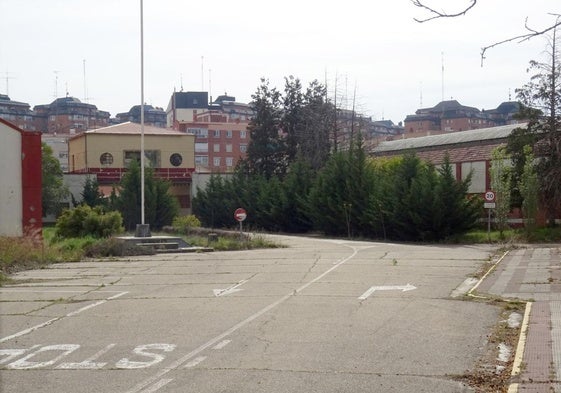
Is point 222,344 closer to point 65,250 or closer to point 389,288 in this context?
point 389,288

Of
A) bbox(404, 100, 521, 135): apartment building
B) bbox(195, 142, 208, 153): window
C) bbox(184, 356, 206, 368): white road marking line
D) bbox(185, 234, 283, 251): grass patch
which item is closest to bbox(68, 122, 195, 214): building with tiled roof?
bbox(185, 234, 283, 251): grass patch

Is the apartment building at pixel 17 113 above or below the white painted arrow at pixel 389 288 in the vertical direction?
above

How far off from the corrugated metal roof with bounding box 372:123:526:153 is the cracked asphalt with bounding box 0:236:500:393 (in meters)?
37.1

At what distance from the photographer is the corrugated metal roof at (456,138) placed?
196 ft

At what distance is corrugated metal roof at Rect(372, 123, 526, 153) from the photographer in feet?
196

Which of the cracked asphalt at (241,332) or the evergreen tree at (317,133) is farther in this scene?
the evergreen tree at (317,133)

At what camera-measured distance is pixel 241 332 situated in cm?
1310

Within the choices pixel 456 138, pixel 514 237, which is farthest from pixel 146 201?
pixel 514 237

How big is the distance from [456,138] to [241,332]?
5396cm

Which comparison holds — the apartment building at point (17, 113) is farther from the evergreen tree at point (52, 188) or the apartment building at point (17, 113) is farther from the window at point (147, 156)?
the evergreen tree at point (52, 188)

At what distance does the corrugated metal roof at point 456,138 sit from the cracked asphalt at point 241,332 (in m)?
37.1

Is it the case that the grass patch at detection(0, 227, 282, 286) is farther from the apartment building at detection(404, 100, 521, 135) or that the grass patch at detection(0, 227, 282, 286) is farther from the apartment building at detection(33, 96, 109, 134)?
the apartment building at detection(33, 96, 109, 134)

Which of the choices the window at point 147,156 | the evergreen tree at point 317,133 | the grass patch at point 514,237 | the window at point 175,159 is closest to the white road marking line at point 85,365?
the grass patch at point 514,237

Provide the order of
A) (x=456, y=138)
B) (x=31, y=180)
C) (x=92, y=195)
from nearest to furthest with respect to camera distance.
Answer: (x=31, y=180) → (x=456, y=138) → (x=92, y=195)
